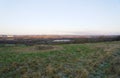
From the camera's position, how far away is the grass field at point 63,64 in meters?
10.1

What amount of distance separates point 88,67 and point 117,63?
150cm

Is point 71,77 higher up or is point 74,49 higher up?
point 74,49

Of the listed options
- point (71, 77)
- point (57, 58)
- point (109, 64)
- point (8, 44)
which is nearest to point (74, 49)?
point (57, 58)

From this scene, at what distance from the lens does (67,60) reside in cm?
1180

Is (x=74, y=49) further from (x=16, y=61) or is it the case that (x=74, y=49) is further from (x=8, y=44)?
(x=8, y=44)

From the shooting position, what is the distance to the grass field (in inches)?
399

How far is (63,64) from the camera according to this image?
11125 millimetres

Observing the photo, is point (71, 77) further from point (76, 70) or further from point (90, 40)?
point (90, 40)

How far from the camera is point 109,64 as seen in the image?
11312mm

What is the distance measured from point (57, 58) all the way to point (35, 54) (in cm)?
139

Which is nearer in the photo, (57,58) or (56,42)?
(57,58)

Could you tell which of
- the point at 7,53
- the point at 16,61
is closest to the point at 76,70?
the point at 16,61

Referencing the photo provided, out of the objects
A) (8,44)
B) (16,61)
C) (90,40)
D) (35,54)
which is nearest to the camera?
(16,61)

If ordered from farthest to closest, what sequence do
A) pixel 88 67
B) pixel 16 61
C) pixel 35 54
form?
pixel 35 54, pixel 16 61, pixel 88 67
